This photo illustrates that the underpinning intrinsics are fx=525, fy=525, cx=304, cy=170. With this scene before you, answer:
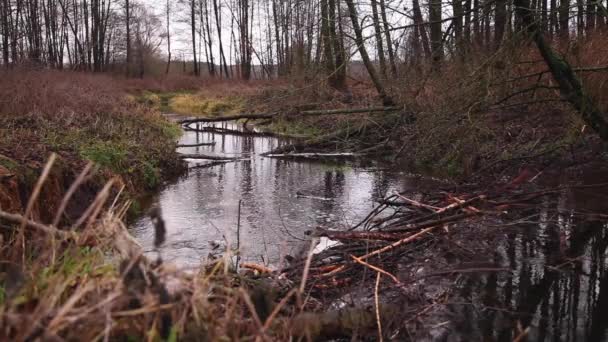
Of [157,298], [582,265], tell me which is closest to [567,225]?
[582,265]

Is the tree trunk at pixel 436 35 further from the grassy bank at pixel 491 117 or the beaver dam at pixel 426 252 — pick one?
the beaver dam at pixel 426 252

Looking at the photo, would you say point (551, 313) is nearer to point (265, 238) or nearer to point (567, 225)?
point (567, 225)

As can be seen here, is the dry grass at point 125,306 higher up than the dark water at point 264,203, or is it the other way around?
the dry grass at point 125,306

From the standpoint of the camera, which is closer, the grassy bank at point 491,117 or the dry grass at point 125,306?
the dry grass at point 125,306

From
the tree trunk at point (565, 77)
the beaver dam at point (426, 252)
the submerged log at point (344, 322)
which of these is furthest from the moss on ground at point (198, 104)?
the submerged log at point (344, 322)

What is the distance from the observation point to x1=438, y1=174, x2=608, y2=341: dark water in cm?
353

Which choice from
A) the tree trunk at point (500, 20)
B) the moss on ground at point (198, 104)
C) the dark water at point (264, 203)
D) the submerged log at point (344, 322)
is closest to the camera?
the submerged log at point (344, 322)

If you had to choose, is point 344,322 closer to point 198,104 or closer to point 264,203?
point 264,203

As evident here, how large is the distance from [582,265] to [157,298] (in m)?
4.05

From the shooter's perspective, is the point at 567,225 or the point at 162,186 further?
the point at 162,186

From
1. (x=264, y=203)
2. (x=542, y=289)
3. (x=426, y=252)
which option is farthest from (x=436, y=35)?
(x=542, y=289)

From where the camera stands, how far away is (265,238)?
6.05m

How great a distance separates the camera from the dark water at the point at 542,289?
353 centimetres

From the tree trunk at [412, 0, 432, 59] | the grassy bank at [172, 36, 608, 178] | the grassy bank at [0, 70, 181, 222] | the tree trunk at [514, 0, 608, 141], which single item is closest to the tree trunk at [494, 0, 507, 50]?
the tree trunk at [514, 0, 608, 141]
